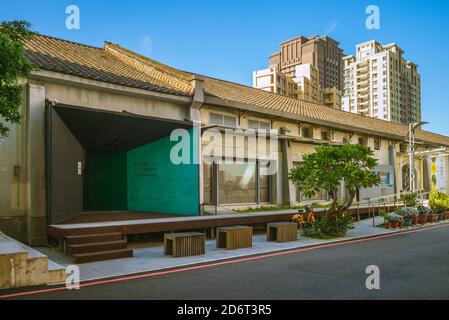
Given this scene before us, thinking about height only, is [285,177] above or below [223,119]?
below

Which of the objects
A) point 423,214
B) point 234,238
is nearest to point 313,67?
point 423,214

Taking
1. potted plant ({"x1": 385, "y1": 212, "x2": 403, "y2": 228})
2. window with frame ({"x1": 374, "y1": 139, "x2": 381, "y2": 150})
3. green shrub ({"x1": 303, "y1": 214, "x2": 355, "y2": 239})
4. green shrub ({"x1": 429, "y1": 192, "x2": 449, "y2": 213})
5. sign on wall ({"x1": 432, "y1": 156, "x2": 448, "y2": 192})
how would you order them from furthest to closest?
window with frame ({"x1": 374, "y1": 139, "x2": 381, "y2": 150}) → sign on wall ({"x1": 432, "y1": 156, "x2": 448, "y2": 192}) → green shrub ({"x1": 429, "y1": 192, "x2": 449, "y2": 213}) → potted plant ({"x1": 385, "y1": 212, "x2": 403, "y2": 228}) → green shrub ({"x1": 303, "y1": 214, "x2": 355, "y2": 239})

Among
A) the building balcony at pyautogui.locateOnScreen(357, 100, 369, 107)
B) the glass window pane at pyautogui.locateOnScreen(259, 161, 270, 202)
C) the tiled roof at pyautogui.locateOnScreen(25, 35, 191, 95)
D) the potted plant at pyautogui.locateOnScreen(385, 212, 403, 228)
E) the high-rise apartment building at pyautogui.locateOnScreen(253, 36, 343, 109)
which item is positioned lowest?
the potted plant at pyautogui.locateOnScreen(385, 212, 403, 228)

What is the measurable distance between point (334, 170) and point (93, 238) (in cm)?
943

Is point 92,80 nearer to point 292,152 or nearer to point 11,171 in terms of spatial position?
point 11,171

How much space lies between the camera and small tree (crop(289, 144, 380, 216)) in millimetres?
14945

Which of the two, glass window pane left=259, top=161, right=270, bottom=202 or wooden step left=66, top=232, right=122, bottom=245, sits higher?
glass window pane left=259, top=161, right=270, bottom=202

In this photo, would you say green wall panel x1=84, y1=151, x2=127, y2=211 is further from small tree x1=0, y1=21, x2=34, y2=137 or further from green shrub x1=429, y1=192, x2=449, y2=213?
green shrub x1=429, y1=192, x2=449, y2=213

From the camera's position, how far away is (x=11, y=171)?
1262 centimetres

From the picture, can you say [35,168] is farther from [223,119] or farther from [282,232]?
[223,119]

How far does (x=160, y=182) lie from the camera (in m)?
17.4

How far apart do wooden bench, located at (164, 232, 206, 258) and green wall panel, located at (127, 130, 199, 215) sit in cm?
458

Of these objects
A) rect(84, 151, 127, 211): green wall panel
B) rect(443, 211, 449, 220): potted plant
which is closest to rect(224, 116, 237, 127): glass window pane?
rect(84, 151, 127, 211): green wall panel

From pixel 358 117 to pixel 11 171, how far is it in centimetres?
3137
